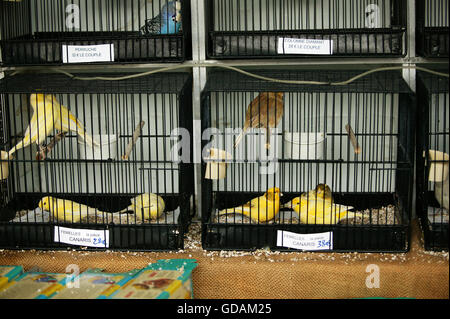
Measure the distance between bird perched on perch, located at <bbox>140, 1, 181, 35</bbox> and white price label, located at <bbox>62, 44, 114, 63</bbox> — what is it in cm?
16

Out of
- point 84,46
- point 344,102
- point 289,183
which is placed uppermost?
point 84,46

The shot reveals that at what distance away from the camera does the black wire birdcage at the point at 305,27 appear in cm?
226

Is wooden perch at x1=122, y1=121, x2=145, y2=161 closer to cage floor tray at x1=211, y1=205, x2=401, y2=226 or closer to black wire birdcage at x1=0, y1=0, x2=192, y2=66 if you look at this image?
black wire birdcage at x1=0, y1=0, x2=192, y2=66

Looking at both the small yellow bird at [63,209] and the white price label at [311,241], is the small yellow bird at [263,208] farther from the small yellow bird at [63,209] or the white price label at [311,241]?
the small yellow bird at [63,209]

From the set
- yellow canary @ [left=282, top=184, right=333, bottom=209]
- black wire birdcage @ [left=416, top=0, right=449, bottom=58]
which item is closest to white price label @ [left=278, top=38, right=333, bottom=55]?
black wire birdcage @ [left=416, top=0, right=449, bottom=58]

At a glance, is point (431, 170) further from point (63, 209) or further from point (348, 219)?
point (63, 209)

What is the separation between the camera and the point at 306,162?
2301 millimetres

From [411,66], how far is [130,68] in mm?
1022

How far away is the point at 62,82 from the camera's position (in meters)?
2.35

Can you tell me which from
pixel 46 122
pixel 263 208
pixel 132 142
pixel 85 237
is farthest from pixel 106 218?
pixel 263 208

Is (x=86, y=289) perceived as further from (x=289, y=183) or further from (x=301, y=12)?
(x=301, y=12)

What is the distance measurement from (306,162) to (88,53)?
0.84 metres
